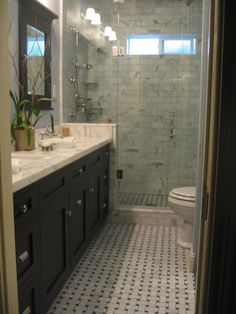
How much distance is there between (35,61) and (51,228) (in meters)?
1.56

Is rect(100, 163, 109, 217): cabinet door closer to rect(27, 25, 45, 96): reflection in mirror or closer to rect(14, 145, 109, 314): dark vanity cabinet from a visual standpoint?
rect(14, 145, 109, 314): dark vanity cabinet

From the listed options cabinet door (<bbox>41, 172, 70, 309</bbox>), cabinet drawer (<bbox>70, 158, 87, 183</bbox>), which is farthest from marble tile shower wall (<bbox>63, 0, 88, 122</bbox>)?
cabinet door (<bbox>41, 172, 70, 309</bbox>)

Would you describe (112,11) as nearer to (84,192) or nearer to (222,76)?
(84,192)

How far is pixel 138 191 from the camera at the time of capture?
4.26 m

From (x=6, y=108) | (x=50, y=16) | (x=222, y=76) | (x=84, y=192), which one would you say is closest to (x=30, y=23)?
(x=50, y=16)

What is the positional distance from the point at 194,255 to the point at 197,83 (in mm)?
2235

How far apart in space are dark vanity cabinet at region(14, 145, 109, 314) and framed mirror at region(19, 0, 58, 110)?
2.42 feet

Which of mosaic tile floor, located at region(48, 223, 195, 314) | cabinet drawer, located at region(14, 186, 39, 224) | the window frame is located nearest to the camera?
cabinet drawer, located at region(14, 186, 39, 224)

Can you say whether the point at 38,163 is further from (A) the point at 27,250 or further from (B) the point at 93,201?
Result: (B) the point at 93,201

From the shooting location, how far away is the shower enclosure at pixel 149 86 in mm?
4035

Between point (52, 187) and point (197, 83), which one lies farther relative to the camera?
point (197, 83)

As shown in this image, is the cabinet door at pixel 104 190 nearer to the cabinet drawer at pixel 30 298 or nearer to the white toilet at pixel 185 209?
the white toilet at pixel 185 209

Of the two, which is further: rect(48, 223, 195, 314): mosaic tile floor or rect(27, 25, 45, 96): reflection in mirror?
rect(27, 25, 45, 96): reflection in mirror

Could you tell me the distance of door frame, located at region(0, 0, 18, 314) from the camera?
38.0 inches
